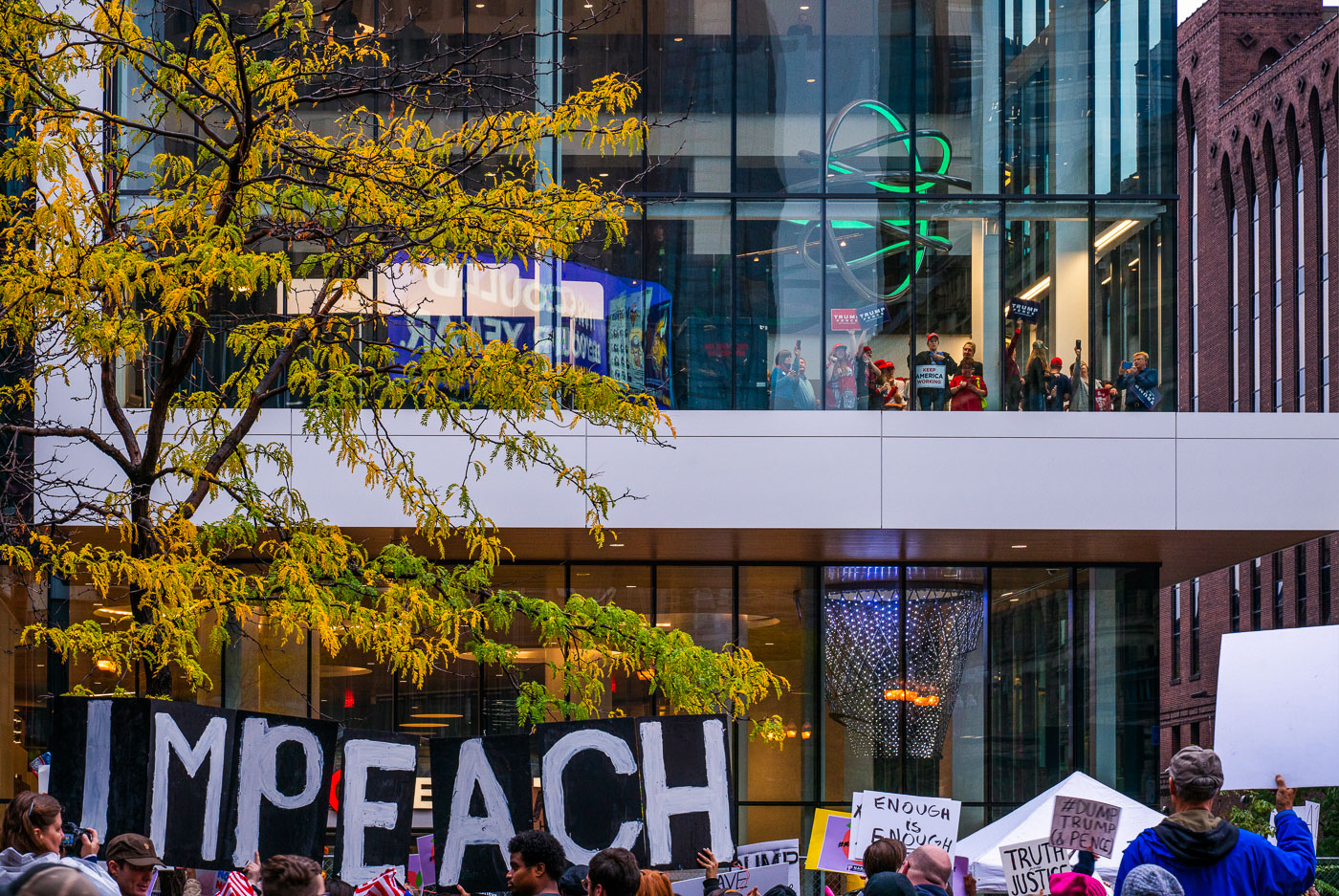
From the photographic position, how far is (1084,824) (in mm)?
8797

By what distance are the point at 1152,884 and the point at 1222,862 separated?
1023mm

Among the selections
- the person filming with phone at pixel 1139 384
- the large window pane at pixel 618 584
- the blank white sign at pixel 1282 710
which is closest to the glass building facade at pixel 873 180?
the person filming with phone at pixel 1139 384

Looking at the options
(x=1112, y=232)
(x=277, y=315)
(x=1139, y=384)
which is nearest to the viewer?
(x=277, y=315)

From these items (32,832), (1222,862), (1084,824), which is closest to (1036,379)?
(1084,824)

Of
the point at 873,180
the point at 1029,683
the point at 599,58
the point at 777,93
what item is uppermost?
the point at 599,58

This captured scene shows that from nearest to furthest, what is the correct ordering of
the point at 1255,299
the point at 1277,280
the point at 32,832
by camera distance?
the point at 32,832 < the point at 1277,280 < the point at 1255,299

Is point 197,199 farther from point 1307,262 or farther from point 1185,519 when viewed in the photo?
point 1307,262

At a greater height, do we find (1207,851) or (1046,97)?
(1046,97)

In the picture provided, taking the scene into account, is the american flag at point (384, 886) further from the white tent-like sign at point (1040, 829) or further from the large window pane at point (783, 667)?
the large window pane at point (783, 667)

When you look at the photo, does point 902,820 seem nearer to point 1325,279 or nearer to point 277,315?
point 277,315

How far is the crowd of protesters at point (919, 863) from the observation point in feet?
18.4

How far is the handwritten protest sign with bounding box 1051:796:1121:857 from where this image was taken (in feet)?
28.6

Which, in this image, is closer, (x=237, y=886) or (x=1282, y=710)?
(x=237, y=886)

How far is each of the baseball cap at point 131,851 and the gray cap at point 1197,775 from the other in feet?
14.0
